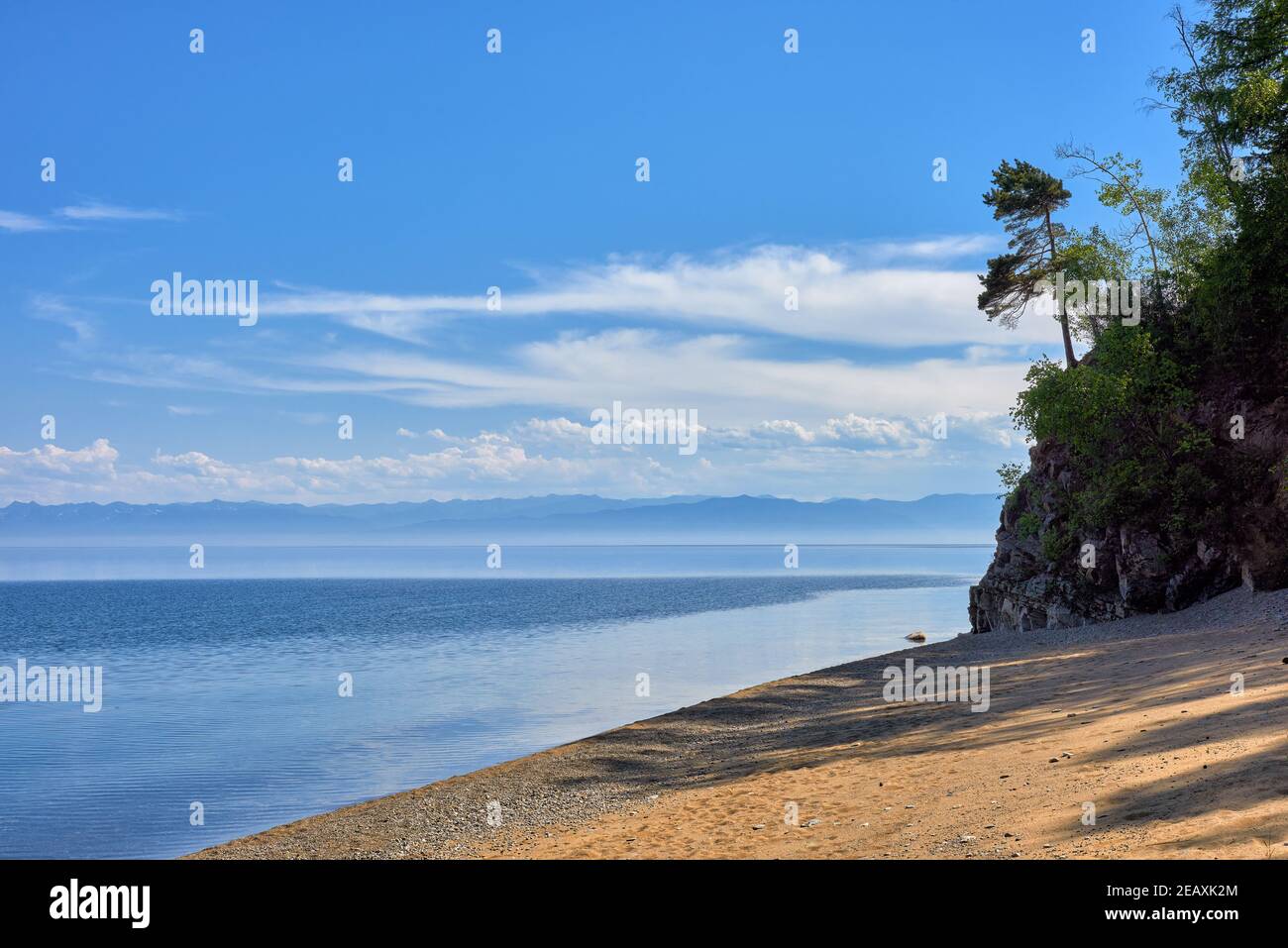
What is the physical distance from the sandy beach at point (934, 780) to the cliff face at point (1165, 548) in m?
3.37

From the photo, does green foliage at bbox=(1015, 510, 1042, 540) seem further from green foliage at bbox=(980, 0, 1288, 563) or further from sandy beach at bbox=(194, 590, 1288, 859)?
sandy beach at bbox=(194, 590, 1288, 859)

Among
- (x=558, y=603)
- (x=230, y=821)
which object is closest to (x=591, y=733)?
(x=230, y=821)

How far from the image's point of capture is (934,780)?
15820 millimetres

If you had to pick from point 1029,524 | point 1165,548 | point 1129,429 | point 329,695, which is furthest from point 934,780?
point 329,695

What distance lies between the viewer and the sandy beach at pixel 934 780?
11062mm

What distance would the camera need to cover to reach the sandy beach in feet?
36.3

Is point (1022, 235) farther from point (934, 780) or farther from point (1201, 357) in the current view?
point (934, 780)

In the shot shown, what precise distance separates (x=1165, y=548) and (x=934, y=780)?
25985 millimetres

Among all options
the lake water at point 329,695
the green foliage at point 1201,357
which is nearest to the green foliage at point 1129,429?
the green foliage at point 1201,357

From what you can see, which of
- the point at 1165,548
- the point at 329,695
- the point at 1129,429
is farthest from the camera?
the point at 329,695
